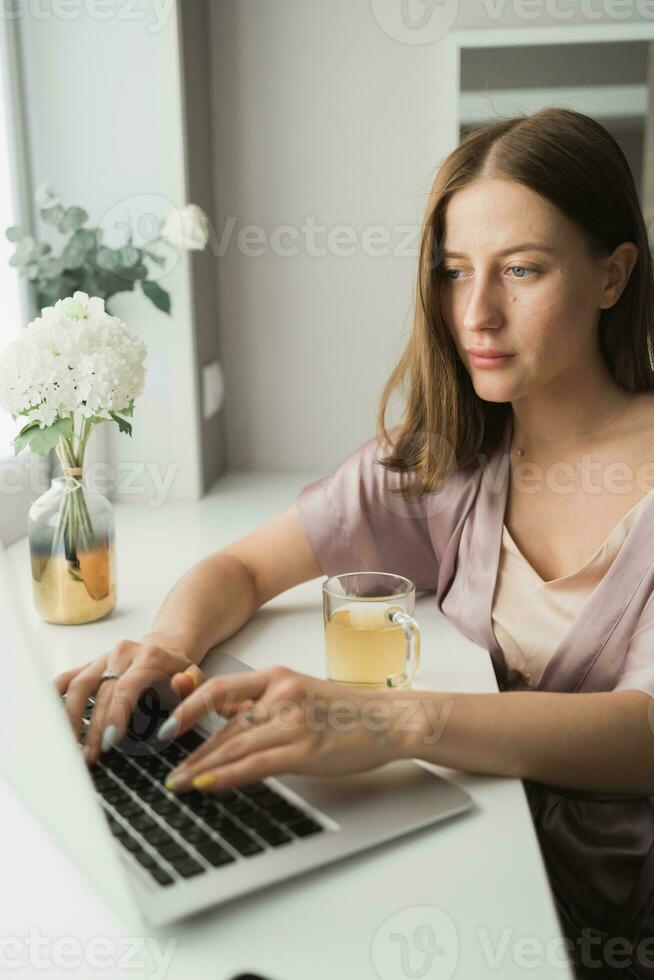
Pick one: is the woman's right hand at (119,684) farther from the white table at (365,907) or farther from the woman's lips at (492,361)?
the woman's lips at (492,361)

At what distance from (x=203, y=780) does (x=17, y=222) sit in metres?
1.27

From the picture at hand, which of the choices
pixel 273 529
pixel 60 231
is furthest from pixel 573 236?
pixel 60 231

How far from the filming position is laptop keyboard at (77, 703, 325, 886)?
59 cm

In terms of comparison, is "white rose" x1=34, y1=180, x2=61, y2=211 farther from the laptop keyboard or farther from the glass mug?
the laptop keyboard

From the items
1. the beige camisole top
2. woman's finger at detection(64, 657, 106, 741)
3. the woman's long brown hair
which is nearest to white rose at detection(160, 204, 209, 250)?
the woman's long brown hair

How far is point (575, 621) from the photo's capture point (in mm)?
946

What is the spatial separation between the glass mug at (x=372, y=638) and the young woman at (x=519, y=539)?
121 millimetres

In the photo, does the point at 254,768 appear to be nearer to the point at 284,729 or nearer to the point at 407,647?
the point at 284,729

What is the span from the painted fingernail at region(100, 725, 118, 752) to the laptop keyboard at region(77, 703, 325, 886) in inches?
0.4

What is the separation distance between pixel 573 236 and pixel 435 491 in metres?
0.31

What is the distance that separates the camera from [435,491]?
111cm

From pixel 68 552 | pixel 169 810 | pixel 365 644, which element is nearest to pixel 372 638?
pixel 365 644

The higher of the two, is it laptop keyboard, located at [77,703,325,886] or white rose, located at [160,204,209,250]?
white rose, located at [160,204,209,250]

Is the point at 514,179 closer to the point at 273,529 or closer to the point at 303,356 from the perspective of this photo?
the point at 273,529
